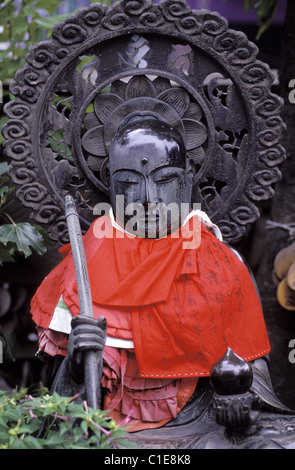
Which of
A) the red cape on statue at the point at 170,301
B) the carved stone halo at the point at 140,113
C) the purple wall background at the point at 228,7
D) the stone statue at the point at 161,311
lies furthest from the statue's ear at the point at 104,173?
the purple wall background at the point at 228,7

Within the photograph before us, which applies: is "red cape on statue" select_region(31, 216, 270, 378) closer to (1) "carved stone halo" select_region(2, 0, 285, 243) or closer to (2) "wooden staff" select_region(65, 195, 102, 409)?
(2) "wooden staff" select_region(65, 195, 102, 409)

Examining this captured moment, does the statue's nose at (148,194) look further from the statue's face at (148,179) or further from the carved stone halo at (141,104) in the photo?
the carved stone halo at (141,104)

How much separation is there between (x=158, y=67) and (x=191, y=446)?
1.50m

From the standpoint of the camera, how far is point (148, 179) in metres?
2.55

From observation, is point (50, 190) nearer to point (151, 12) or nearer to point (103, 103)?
point (103, 103)

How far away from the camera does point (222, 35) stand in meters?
2.78

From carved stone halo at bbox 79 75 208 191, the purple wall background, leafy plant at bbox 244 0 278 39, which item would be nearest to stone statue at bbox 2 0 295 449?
carved stone halo at bbox 79 75 208 191

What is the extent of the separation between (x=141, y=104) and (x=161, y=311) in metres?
0.87

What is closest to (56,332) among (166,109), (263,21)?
(166,109)

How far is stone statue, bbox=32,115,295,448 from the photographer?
8.05 ft

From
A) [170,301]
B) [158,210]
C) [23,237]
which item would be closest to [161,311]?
[170,301]

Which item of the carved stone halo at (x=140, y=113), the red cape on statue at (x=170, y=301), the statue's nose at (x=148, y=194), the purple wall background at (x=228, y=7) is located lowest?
the red cape on statue at (x=170, y=301)

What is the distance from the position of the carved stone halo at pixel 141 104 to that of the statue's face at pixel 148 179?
203 mm

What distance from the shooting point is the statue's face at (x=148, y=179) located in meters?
2.55
